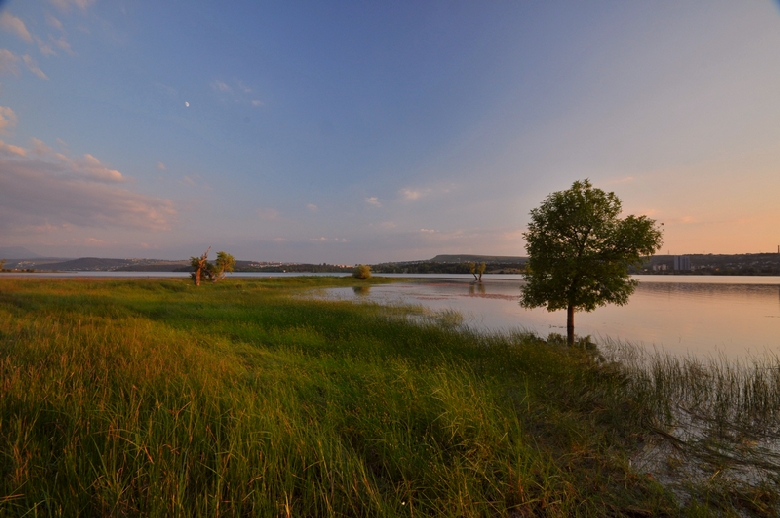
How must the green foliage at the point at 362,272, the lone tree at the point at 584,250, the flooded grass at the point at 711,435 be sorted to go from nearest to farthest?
the flooded grass at the point at 711,435 → the lone tree at the point at 584,250 → the green foliage at the point at 362,272

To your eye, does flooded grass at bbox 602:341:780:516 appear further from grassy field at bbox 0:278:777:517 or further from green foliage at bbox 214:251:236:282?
green foliage at bbox 214:251:236:282

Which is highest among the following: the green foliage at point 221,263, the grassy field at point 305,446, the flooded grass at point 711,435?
the green foliage at point 221,263

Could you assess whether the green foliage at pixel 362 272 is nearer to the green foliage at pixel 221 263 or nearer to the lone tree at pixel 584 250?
the green foliage at pixel 221 263

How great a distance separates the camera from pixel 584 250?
1491 centimetres

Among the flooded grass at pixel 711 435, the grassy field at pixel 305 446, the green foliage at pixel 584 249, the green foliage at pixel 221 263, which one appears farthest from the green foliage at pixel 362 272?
the grassy field at pixel 305 446

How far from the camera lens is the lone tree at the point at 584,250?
13938 millimetres

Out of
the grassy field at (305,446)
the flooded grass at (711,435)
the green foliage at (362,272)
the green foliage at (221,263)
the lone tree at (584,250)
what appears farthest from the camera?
the green foliage at (362,272)

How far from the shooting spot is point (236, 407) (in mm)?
3984

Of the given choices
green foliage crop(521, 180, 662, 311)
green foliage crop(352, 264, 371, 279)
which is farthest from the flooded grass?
green foliage crop(352, 264, 371, 279)

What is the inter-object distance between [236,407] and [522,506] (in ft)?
12.1

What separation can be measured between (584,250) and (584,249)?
0.06 m

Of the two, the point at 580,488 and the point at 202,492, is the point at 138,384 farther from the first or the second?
the point at 580,488

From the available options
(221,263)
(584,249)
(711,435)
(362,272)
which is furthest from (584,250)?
→ (362,272)

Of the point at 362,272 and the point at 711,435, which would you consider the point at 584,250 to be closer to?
the point at 711,435
